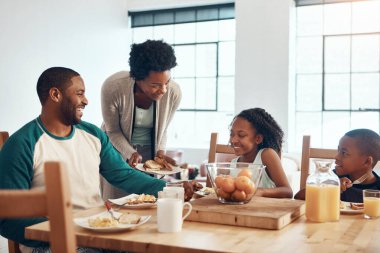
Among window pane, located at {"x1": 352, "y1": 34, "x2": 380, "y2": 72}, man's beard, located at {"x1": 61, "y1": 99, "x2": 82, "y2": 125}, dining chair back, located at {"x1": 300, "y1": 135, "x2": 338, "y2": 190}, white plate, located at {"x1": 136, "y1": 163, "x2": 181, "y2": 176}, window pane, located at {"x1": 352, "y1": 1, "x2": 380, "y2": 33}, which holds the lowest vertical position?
white plate, located at {"x1": 136, "y1": 163, "x2": 181, "y2": 176}

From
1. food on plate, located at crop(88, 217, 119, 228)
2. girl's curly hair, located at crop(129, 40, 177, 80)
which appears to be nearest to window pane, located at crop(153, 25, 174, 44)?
girl's curly hair, located at crop(129, 40, 177, 80)

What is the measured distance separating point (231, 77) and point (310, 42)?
107 centimetres

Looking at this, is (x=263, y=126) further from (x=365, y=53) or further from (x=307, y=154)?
(x=365, y=53)

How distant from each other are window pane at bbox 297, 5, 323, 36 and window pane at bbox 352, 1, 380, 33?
0.37 m

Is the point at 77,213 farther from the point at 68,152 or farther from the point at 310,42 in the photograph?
the point at 310,42

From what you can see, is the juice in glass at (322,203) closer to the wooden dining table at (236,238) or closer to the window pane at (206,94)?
the wooden dining table at (236,238)

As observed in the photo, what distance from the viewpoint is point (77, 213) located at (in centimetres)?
157

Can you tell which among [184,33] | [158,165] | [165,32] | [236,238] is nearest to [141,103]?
[158,165]

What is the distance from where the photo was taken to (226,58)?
20.4 ft

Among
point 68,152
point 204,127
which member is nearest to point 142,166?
point 68,152

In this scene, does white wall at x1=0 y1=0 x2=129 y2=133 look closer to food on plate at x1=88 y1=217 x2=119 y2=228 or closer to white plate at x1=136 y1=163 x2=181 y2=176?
white plate at x1=136 y1=163 x2=181 y2=176

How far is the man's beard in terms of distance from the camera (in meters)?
1.80

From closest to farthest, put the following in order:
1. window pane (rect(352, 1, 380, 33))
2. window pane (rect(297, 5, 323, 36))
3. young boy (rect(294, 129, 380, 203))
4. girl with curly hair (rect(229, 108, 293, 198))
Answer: young boy (rect(294, 129, 380, 203)) → girl with curly hair (rect(229, 108, 293, 198)) → window pane (rect(352, 1, 380, 33)) → window pane (rect(297, 5, 323, 36))

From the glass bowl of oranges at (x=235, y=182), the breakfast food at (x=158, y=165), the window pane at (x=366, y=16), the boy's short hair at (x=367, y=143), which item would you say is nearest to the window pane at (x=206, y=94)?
the window pane at (x=366, y=16)
